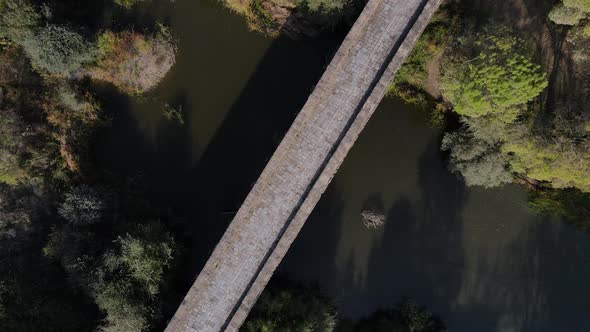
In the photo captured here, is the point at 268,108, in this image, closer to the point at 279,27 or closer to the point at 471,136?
the point at 279,27

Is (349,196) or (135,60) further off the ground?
(135,60)

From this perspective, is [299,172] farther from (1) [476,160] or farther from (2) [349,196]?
(1) [476,160]

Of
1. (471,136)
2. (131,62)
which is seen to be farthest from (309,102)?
(131,62)

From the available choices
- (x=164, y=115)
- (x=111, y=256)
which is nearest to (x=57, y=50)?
(x=164, y=115)

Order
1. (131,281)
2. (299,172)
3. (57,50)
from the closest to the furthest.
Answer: (299,172) < (131,281) < (57,50)

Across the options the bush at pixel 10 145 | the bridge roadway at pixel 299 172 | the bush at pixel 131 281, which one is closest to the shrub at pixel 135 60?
the bush at pixel 10 145

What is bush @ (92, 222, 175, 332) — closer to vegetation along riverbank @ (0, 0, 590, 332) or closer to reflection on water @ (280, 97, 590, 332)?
vegetation along riverbank @ (0, 0, 590, 332)
